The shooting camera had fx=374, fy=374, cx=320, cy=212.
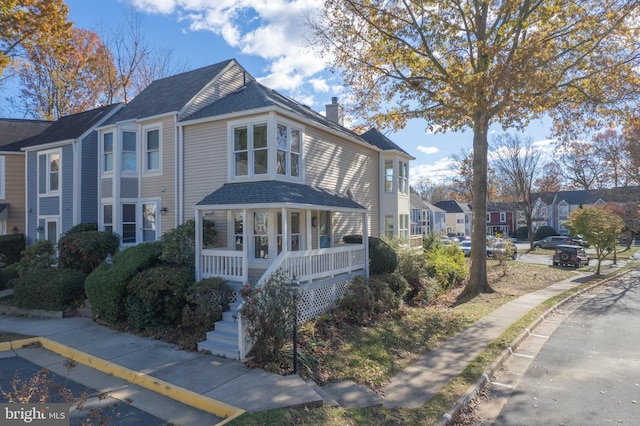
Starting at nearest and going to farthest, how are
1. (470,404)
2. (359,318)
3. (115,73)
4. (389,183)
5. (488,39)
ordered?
(470,404) < (359,318) < (488,39) < (389,183) < (115,73)

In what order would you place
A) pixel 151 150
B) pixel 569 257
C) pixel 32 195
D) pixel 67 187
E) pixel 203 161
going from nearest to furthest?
pixel 203 161
pixel 151 150
pixel 67 187
pixel 32 195
pixel 569 257

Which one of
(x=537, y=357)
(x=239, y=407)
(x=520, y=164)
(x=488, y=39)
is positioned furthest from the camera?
(x=520, y=164)

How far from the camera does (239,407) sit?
224 inches

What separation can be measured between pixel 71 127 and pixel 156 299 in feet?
43.2

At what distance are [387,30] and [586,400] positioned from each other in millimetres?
15218

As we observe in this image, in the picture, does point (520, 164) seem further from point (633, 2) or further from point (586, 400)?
point (586, 400)

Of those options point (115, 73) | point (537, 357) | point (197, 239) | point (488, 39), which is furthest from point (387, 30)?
point (115, 73)

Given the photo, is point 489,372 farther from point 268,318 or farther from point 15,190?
point 15,190

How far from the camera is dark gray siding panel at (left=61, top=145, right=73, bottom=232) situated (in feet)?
54.9

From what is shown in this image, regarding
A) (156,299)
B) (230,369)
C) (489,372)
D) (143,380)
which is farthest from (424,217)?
(143,380)

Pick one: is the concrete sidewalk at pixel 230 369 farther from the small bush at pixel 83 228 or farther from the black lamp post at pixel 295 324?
the small bush at pixel 83 228

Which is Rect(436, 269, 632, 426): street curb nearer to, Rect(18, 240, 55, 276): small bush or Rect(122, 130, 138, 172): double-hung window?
Rect(122, 130, 138, 172): double-hung window

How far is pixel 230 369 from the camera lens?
747cm

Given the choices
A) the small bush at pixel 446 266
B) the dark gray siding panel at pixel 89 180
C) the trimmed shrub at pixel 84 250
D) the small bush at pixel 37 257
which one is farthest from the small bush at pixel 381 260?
the small bush at pixel 37 257
